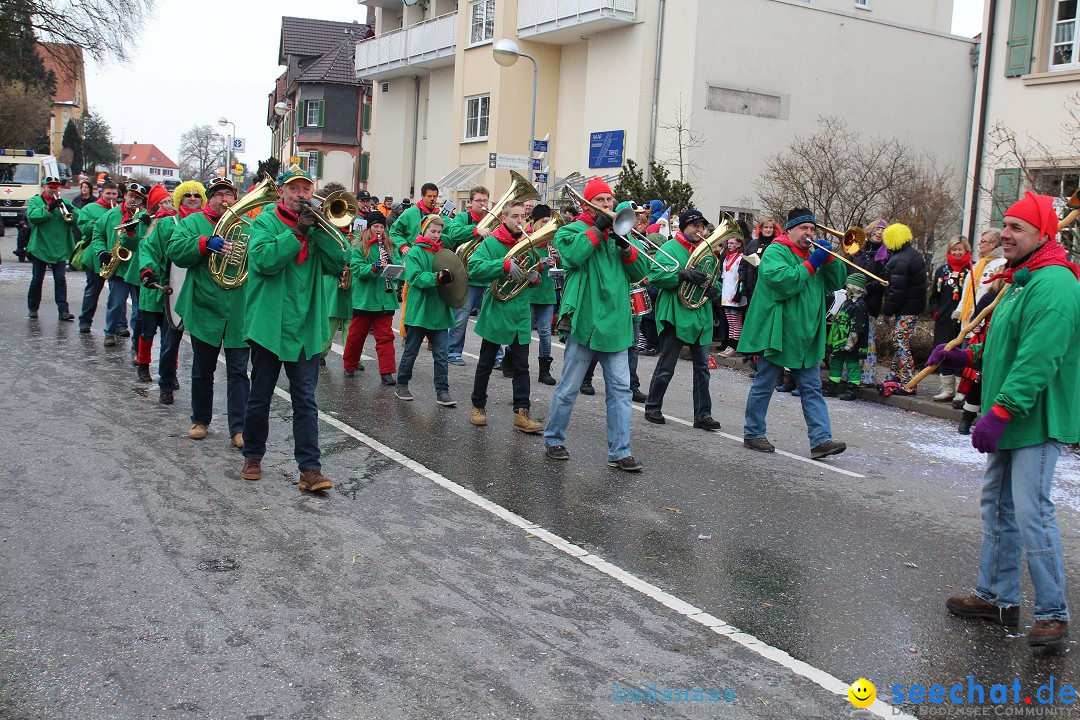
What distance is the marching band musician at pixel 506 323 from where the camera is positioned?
28.6 feet

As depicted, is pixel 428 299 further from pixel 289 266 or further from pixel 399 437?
pixel 289 266

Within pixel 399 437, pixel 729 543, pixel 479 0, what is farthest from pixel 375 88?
pixel 729 543

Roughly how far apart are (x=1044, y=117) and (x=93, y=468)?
16.4m

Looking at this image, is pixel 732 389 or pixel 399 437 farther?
pixel 732 389

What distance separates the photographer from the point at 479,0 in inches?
1266

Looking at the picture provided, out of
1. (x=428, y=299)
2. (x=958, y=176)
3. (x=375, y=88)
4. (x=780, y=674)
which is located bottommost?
(x=780, y=674)

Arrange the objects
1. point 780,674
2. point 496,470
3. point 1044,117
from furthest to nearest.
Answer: point 1044,117
point 496,470
point 780,674

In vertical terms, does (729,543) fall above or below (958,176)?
below

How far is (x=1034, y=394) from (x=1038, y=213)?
0.81 metres

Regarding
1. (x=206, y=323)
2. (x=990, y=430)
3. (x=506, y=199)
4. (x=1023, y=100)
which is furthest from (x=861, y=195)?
(x=990, y=430)

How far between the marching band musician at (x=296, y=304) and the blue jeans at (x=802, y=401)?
3.67m

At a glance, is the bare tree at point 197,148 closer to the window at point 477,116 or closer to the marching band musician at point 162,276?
the window at point 477,116

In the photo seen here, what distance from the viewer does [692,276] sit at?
923 cm
